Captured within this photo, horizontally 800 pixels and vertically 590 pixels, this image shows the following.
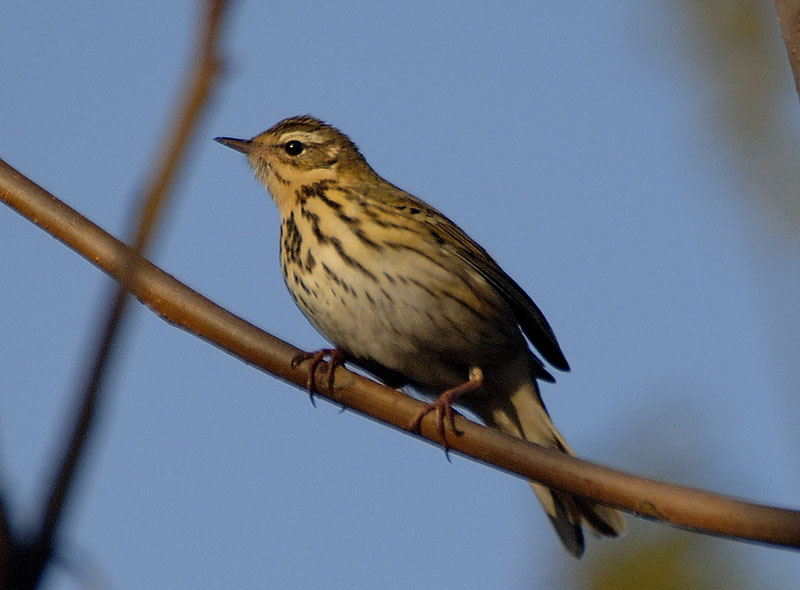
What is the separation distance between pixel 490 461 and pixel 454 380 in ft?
8.87

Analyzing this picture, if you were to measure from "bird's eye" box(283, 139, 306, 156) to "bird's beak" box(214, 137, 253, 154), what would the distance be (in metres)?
0.27

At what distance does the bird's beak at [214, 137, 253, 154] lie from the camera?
24.5ft

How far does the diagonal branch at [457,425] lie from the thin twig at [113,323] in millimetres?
1913

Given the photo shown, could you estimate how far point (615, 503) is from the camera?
3.55 m

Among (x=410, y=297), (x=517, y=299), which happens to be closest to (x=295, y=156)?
(x=410, y=297)

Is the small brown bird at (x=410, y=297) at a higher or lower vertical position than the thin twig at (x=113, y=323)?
lower

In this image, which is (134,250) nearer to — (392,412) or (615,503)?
(615,503)

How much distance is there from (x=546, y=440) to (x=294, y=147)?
2.69 meters

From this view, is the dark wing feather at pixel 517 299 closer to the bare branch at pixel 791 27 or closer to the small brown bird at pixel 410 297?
the small brown bird at pixel 410 297

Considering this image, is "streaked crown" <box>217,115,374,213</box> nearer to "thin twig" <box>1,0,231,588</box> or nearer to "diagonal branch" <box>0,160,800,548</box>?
"diagonal branch" <box>0,160,800,548</box>

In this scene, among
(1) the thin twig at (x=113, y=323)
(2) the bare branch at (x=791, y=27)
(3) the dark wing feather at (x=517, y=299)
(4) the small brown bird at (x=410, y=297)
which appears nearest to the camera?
(1) the thin twig at (x=113, y=323)

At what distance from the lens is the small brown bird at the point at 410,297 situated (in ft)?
20.5

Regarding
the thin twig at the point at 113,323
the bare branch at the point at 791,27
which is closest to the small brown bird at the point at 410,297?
the bare branch at the point at 791,27

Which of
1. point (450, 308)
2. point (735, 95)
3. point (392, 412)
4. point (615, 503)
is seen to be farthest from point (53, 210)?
point (735, 95)
